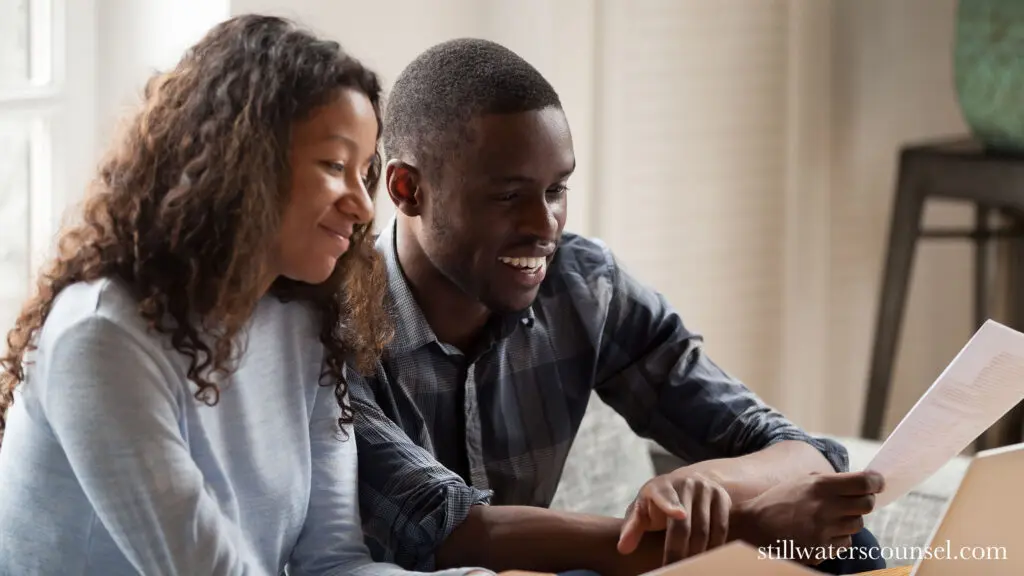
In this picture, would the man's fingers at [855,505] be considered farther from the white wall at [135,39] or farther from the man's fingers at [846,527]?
the white wall at [135,39]

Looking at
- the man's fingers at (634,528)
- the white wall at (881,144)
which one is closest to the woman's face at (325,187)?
the man's fingers at (634,528)

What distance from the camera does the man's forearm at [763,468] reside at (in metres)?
1.57

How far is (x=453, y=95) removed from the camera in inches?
62.6

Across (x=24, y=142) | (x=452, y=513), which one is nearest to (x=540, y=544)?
(x=452, y=513)

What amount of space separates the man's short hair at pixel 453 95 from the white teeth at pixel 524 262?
13 cm

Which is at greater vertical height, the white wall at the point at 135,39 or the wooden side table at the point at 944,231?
the white wall at the point at 135,39

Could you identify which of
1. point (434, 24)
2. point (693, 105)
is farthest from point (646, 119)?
point (434, 24)

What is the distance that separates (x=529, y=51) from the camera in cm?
252

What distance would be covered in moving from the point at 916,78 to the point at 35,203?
2.09m

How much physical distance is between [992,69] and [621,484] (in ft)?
4.05

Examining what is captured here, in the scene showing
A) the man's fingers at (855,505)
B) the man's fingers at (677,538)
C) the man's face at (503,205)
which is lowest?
the man's fingers at (677,538)

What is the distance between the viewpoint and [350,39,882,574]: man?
1.47 m

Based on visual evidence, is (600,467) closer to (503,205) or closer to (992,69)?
(503,205)

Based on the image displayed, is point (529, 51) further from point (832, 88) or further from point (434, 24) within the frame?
point (832, 88)
